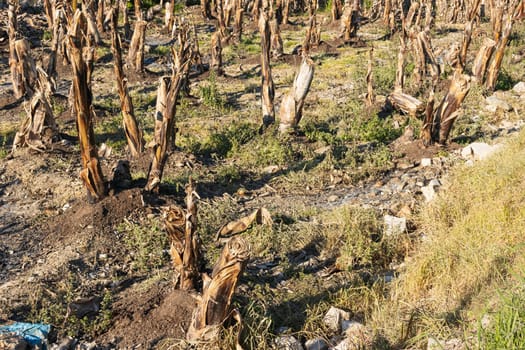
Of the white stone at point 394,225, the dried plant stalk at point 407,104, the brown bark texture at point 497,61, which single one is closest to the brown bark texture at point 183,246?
the white stone at point 394,225

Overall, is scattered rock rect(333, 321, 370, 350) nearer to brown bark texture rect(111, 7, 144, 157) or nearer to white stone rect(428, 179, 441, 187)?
white stone rect(428, 179, 441, 187)

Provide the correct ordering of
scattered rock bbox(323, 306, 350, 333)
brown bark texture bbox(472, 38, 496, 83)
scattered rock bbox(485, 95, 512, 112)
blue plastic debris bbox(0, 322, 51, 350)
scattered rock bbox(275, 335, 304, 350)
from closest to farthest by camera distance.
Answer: scattered rock bbox(275, 335, 304, 350), blue plastic debris bbox(0, 322, 51, 350), scattered rock bbox(323, 306, 350, 333), scattered rock bbox(485, 95, 512, 112), brown bark texture bbox(472, 38, 496, 83)

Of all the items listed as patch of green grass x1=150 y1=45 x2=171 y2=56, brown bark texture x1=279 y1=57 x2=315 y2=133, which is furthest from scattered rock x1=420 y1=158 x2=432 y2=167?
patch of green grass x1=150 y1=45 x2=171 y2=56

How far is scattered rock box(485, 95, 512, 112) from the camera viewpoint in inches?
381

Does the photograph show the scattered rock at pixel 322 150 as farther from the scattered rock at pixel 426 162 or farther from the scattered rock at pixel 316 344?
the scattered rock at pixel 316 344

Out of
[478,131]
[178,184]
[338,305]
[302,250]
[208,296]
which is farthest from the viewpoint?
[478,131]

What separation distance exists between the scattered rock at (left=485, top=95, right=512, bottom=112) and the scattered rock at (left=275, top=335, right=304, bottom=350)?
657 centimetres

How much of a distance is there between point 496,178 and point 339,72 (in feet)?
20.7

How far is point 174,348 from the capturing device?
4.50 metres

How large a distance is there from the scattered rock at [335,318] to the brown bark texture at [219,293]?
2.68 ft

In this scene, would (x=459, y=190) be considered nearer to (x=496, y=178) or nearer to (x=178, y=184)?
(x=496, y=178)

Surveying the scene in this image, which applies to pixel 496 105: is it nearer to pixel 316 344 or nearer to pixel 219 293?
pixel 316 344

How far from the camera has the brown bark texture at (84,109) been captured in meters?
6.05

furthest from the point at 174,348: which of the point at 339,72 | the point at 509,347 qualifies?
the point at 339,72
